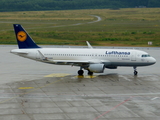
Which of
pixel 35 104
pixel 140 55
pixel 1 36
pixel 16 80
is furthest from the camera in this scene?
pixel 1 36

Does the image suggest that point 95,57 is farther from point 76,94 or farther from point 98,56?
point 76,94

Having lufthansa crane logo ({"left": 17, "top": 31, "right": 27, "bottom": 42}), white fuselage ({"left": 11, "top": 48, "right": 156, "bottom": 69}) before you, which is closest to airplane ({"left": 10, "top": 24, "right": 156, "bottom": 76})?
white fuselage ({"left": 11, "top": 48, "right": 156, "bottom": 69})

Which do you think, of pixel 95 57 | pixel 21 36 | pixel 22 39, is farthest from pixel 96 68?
pixel 21 36

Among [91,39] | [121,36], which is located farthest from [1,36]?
[121,36]

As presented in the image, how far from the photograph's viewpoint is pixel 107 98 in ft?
105

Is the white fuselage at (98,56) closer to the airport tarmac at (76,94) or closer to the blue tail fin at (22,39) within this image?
the blue tail fin at (22,39)

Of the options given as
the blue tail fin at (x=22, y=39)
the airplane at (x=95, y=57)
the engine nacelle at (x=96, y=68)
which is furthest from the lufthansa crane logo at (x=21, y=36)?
the engine nacelle at (x=96, y=68)

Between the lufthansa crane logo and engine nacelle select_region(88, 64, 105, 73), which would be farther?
the lufthansa crane logo

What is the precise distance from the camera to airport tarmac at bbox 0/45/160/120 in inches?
1048

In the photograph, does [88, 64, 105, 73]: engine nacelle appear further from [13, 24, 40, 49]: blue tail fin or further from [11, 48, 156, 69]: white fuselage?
[13, 24, 40, 49]: blue tail fin

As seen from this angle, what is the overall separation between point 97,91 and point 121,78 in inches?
342

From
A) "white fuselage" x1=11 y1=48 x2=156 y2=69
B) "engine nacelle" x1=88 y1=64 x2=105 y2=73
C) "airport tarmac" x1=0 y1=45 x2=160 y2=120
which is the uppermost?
"white fuselage" x1=11 y1=48 x2=156 y2=69

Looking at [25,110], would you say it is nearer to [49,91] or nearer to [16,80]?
[49,91]

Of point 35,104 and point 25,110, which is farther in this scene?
point 35,104
